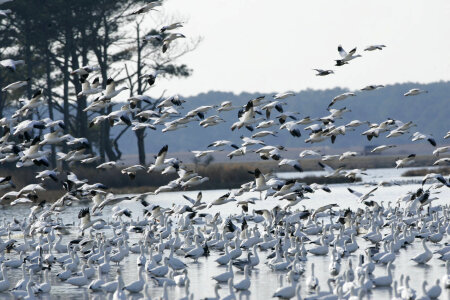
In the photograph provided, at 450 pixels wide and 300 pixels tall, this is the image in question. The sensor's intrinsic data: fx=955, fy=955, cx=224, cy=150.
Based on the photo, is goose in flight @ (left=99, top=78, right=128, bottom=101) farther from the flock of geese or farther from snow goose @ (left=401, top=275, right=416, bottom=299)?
snow goose @ (left=401, top=275, right=416, bottom=299)

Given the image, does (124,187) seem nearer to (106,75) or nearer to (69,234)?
(106,75)

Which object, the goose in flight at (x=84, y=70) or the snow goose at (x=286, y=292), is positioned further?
the goose in flight at (x=84, y=70)

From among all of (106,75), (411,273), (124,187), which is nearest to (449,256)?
(411,273)

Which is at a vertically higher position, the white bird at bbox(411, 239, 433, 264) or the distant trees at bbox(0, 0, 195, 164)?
the distant trees at bbox(0, 0, 195, 164)

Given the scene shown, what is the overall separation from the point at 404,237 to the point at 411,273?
4759 mm

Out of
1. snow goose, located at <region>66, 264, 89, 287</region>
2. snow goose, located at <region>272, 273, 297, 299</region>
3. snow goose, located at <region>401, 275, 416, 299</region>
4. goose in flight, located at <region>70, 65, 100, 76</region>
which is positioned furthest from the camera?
goose in flight, located at <region>70, 65, 100, 76</region>

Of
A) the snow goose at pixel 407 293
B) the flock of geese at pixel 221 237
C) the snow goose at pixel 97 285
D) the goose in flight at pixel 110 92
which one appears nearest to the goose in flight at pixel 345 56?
the flock of geese at pixel 221 237

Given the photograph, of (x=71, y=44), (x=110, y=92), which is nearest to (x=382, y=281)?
(x=110, y=92)

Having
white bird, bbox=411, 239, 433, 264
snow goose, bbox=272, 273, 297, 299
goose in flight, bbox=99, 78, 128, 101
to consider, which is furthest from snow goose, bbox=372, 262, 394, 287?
goose in flight, bbox=99, 78, 128, 101

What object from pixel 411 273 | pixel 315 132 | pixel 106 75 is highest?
pixel 106 75

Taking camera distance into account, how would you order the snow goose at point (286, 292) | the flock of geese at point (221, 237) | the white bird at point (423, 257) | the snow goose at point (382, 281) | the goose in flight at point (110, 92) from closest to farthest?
1. the snow goose at point (286, 292)
2. the snow goose at point (382, 281)
3. the flock of geese at point (221, 237)
4. the white bird at point (423, 257)
5. the goose in flight at point (110, 92)

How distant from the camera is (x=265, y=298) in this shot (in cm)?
1905

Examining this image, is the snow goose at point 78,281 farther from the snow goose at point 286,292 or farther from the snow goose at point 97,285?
the snow goose at point 286,292

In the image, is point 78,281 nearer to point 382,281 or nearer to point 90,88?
point 382,281
